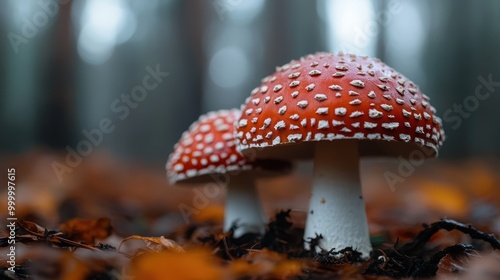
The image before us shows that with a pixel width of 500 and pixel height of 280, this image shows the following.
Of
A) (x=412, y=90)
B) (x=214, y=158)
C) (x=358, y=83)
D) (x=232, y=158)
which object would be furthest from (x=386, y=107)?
(x=214, y=158)

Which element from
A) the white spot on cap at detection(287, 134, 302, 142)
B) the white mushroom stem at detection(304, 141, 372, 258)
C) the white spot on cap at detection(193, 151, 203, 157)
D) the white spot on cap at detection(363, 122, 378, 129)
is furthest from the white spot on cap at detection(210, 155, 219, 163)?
the white spot on cap at detection(363, 122, 378, 129)

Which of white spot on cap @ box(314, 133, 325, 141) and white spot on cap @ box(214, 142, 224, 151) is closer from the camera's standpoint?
white spot on cap @ box(314, 133, 325, 141)

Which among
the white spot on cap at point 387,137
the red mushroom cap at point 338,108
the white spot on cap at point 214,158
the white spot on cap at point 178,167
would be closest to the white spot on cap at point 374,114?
the red mushroom cap at point 338,108

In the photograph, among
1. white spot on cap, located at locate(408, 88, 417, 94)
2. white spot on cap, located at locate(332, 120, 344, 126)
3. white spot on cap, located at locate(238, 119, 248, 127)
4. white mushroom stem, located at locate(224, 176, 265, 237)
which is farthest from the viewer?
white mushroom stem, located at locate(224, 176, 265, 237)

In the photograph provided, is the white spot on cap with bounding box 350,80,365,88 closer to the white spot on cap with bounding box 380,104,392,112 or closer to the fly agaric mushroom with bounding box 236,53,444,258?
the fly agaric mushroom with bounding box 236,53,444,258

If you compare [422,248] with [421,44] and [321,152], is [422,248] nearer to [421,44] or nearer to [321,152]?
[321,152]

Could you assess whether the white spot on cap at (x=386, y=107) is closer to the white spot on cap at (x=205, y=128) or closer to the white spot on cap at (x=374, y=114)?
the white spot on cap at (x=374, y=114)

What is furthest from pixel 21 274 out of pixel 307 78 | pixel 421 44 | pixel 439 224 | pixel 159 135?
pixel 159 135
